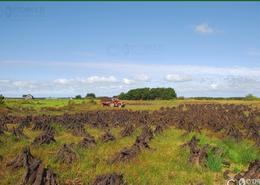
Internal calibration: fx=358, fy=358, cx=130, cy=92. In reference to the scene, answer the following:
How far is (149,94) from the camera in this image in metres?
92.4

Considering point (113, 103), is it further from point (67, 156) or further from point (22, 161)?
point (22, 161)

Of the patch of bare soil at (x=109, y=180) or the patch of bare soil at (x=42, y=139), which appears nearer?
the patch of bare soil at (x=109, y=180)

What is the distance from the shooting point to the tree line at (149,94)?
9205cm

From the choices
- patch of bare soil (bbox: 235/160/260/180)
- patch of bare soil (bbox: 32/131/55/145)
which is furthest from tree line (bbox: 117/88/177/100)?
patch of bare soil (bbox: 235/160/260/180)

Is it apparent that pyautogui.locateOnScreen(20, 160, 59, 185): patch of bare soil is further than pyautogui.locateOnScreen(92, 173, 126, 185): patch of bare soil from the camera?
Yes

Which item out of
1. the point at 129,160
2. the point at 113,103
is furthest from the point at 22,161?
the point at 113,103

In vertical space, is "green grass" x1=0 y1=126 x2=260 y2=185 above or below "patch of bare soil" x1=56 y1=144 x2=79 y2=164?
below

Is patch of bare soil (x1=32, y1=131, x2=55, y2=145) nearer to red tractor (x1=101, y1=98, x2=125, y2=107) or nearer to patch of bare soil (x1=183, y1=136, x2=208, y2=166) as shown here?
patch of bare soil (x1=183, y1=136, x2=208, y2=166)

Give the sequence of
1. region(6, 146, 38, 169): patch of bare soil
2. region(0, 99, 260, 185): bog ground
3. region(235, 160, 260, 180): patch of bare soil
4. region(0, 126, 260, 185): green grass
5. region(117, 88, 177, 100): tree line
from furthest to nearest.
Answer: region(117, 88, 177, 100): tree line, region(6, 146, 38, 169): patch of bare soil, region(0, 126, 260, 185): green grass, region(0, 99, 260, 185): bog ground, region(235, 160, 260, 180): patch of bare soil

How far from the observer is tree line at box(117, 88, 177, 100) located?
9205 centimetres

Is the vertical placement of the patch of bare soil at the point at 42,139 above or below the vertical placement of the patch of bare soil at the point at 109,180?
above

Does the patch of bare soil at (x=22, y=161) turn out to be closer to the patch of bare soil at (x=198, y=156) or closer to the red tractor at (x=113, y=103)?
the patch of bare soil at (x=198, y=156)

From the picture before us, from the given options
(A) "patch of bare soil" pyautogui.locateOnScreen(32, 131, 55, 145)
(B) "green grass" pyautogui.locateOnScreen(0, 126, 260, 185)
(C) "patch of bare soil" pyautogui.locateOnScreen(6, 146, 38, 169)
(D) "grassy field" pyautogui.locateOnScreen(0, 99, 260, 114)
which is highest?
(D) "grassy field" pyautogui.locateOnScreen(0, 99, 260, 114)

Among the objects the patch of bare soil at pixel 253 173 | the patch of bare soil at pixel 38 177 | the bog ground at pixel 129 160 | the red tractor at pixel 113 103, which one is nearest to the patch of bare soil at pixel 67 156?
the bog ground at pixel 129 160
